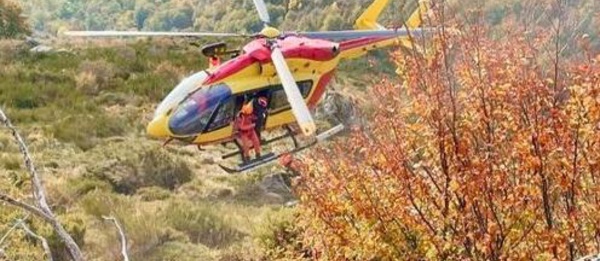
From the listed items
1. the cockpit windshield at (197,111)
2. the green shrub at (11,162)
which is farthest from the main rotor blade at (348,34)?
the green shrub at (11,162)

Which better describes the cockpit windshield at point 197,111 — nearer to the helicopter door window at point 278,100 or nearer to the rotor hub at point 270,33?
the helicopter door window at point 278,100

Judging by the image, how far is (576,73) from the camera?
20.0 ft

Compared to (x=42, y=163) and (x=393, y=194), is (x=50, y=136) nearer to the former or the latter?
(x=42, y=163)

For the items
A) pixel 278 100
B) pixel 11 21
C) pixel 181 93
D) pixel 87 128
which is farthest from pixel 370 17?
pixel 11 21

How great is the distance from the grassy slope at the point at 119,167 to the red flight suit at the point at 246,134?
1.10 m

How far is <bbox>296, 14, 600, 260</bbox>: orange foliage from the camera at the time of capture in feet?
18.0

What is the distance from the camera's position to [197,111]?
37.7ft

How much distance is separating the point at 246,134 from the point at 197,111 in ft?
2.87

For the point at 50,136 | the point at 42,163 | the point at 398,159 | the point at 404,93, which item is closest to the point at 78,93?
the point at 50,136

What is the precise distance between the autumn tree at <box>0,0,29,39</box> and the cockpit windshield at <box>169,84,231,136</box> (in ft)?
63.0

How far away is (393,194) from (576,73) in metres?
1.81

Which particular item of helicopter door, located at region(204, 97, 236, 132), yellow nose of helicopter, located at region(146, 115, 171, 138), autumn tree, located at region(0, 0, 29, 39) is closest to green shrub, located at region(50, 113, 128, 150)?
yellow nose of helicopter, located at region(146, 115, 171, 138)

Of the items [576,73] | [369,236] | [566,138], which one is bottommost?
[369,236]

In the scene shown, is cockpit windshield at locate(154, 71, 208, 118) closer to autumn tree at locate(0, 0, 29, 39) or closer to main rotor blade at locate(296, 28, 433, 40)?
main rotor blade at locate(296, 28, 433, 40)
